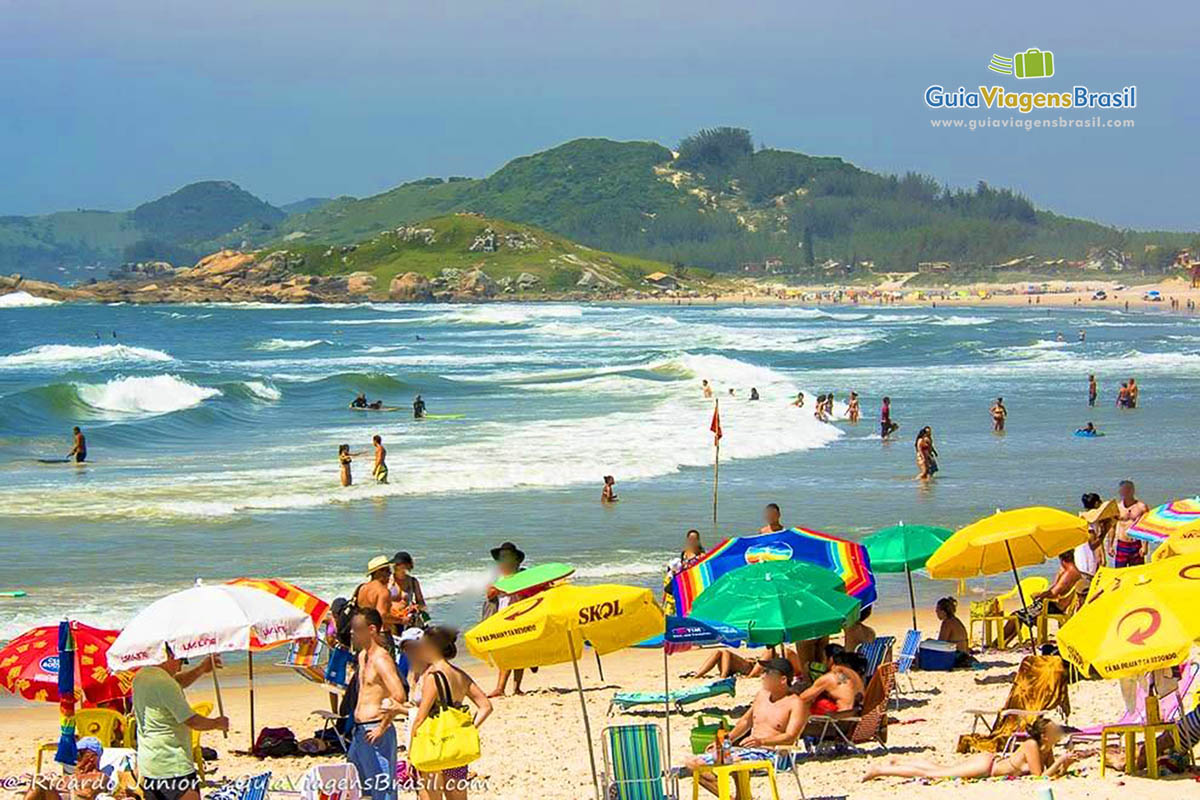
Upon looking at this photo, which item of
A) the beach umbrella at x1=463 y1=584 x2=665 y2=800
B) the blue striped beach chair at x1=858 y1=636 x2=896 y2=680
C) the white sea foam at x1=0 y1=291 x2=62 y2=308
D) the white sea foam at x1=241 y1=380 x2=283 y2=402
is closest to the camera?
the beach umbrella at x1=463 y1=584 x2=665 y2=800

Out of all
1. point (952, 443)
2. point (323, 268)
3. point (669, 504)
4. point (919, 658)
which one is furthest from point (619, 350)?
point (323, 268)

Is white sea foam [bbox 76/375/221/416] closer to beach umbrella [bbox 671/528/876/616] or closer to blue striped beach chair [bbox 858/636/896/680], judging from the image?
beach umbrella [bbox 671/528/876/616]

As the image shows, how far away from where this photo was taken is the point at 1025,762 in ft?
27.1

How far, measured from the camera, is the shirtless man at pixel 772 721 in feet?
28.5

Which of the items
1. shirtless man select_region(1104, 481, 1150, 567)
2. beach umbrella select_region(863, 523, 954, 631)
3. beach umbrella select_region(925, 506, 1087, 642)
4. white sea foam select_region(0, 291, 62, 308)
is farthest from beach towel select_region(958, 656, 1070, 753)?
white sea foam select_region(0, 291, 62, 308)

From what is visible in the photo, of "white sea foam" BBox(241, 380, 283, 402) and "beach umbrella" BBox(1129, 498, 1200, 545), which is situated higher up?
"beach umbrella" BBox(1129, 498, 1200, 545)

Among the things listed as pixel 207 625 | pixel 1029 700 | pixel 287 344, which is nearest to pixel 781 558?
pixel 1029 700

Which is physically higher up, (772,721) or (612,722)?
(772,721)

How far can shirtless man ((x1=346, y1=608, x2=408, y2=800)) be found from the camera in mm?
7391

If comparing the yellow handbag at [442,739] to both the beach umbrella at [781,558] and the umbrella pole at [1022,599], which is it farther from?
the umbrella pole at [1022,599]

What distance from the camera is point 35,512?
22.8 meters

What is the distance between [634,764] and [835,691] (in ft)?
7.54

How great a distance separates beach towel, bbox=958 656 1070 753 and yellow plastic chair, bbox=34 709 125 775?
515cm

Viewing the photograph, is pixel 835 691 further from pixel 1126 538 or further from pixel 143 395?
pixel 143 395
